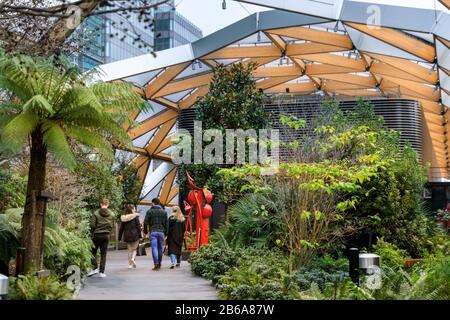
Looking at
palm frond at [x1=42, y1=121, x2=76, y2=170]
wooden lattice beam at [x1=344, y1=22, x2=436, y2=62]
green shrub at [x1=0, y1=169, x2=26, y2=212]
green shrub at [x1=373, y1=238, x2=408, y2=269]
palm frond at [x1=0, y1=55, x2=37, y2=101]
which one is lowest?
green shrub at [x1=373, y1=238, x2=408, y2=269]

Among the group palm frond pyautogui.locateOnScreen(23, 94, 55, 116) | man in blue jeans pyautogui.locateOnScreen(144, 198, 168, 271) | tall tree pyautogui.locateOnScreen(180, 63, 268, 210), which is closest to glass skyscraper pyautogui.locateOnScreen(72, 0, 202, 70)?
palm frond pyautogui.locateOnScreen(23, 94, 55, 116)

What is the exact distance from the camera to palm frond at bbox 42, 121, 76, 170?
9.53 meters

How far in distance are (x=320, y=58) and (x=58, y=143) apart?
61.1 feet

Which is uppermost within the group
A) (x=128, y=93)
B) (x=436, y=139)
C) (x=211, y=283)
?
(x=436, y=139)

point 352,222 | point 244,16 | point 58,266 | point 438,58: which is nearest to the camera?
point 58,266

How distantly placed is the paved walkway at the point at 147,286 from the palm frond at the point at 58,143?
183 cm

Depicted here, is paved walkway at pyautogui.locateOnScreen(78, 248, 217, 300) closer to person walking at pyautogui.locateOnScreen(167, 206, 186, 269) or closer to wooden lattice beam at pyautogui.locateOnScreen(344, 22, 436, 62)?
person walking at pyautogui.locateOnScreen(167, 206, 186, 269)

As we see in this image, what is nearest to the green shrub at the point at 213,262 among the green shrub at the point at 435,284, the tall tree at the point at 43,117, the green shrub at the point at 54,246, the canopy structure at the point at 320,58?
the green shrub at the point at 54,246

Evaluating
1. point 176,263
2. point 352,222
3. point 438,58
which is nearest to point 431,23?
point 438,58

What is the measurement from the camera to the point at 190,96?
32938 mm

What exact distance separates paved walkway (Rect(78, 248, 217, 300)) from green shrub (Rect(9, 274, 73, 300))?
123cm

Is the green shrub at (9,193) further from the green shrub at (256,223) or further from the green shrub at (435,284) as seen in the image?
the green shrub at (435,284)
